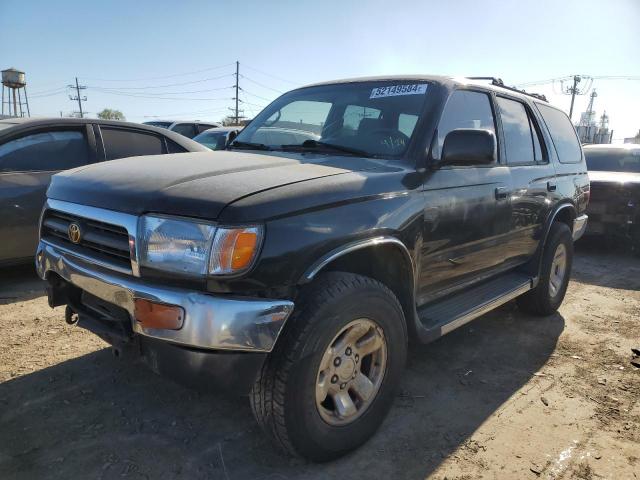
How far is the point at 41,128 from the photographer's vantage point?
4816 mm

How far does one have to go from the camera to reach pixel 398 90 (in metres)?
3.28

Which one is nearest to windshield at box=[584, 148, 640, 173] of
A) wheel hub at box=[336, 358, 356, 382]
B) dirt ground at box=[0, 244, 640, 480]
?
dirt ground at box=[0, 244, 640, 480]

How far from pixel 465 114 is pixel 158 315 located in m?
2.43

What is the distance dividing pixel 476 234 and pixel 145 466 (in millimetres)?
2394

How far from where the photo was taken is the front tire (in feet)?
7.11

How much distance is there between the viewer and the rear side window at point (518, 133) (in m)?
3.87

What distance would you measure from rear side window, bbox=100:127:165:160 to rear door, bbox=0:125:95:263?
39 cm

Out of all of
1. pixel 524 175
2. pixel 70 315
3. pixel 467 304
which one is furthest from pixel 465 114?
pixel 70 315

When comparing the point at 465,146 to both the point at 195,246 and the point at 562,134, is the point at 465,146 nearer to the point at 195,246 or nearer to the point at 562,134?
the point at 195,246

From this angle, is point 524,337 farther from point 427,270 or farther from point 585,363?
point 427,270

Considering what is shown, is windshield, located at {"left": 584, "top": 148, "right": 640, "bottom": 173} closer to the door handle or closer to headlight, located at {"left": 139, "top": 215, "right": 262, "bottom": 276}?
the door handle

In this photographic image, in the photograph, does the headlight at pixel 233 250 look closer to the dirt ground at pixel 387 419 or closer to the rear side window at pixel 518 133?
the dirt ground at pixel 387 419

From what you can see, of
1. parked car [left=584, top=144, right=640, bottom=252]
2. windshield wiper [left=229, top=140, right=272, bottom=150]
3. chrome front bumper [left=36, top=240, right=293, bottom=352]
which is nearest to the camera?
chrome front bumper [left=36, top=240, right=293, bottom=352]

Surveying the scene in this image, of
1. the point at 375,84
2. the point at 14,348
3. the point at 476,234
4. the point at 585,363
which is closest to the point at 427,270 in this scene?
the point at 476,234
